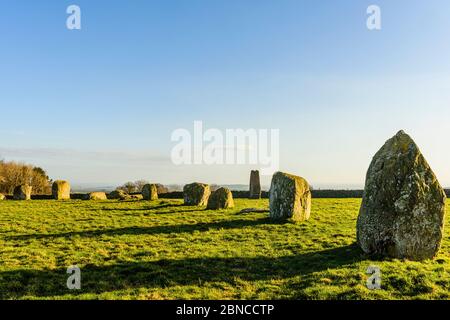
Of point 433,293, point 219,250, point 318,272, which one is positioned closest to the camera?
point 433,293

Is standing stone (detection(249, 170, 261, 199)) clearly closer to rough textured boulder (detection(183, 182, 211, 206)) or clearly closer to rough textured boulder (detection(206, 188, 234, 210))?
rough textured boulder (detection(183, 182, 211, 206))

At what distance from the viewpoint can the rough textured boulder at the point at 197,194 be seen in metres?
27.4

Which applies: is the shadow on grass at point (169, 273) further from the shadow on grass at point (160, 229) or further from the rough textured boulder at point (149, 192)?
the rough textured boulder at point (149, 192)

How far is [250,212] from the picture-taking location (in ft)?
72.0

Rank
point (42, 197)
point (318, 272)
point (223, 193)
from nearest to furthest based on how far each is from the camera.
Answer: point (318, 272)
point (223, 193)
point (42, 197)

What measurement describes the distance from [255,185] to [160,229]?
2089 centimetres

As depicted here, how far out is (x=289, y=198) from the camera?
18422 millimetres

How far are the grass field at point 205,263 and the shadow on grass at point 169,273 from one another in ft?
0.08

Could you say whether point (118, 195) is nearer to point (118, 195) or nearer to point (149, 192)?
point (118, 195)

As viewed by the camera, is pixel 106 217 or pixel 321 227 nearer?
pixel 321 227

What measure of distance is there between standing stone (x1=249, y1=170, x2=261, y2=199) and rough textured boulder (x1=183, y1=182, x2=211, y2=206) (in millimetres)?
9976
